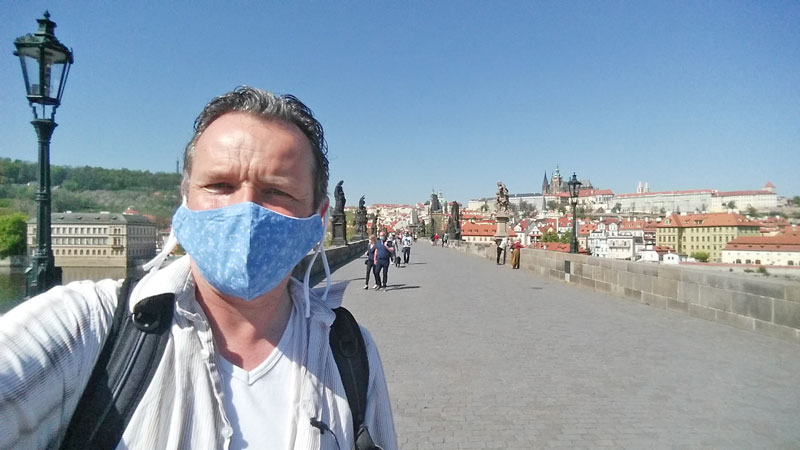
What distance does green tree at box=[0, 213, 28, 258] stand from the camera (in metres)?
4.55

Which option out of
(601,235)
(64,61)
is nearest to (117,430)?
(64,61)

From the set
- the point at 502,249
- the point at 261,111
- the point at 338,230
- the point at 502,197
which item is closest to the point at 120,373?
the point at 261,111

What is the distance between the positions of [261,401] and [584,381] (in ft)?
15.5

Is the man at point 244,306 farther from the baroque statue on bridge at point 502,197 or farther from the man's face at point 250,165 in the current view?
the baroque statue on bridge at point 502,197

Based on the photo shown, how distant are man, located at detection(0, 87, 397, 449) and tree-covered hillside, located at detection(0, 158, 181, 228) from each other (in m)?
2.22

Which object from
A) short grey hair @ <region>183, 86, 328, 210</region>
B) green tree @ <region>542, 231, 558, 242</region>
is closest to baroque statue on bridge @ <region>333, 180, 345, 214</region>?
short grey hair @ <region>183, 86, 328, 210</region>

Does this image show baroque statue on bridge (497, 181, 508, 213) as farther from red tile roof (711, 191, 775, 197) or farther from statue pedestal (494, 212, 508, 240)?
red tile roof (711, 191, 775, 197)

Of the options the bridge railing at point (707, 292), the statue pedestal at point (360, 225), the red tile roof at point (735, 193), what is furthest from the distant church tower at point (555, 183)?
the bridge railing at point (707, 292)

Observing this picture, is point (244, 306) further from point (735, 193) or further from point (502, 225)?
point (735, 193)

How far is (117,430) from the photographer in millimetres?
961

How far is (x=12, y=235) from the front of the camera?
4570 millimetres

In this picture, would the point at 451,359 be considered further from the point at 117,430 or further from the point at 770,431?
the point at 117,430

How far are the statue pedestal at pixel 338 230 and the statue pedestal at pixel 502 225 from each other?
9860 mm

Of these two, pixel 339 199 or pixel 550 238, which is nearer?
pixel 339 199
